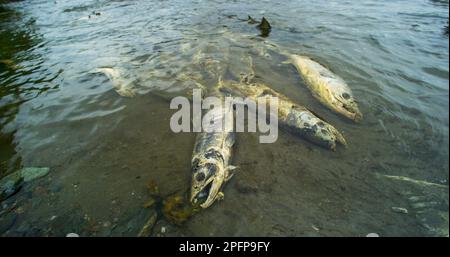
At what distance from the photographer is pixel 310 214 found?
16.6ft

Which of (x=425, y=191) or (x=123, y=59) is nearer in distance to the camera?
(x=425, y=191)

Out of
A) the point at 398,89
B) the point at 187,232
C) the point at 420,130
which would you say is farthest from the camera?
the point at 398,89

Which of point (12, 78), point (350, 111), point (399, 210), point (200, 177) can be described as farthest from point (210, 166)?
point (12, 78)


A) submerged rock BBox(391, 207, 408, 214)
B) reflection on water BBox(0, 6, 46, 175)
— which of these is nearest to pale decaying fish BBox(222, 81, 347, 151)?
submerged rock BBox(391, 207, 408, 214)

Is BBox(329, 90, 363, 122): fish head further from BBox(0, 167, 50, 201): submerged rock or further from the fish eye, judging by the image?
BBox(0, 167, 50, 201): submerged rock

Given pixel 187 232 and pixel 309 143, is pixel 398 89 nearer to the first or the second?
pixel 309 143

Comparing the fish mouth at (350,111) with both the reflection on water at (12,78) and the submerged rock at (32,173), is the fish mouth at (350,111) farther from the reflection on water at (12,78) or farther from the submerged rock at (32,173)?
the reflection on water at (12,78)

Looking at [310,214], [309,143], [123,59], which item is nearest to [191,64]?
[123,59]

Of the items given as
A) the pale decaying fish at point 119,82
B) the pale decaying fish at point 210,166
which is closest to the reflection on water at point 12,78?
the pale decaying fish at point 119,82

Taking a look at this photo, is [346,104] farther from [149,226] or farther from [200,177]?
[149,226]

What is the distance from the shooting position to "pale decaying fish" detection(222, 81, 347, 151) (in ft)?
20.9

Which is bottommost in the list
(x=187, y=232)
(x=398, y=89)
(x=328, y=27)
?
(x=187, y=232)
